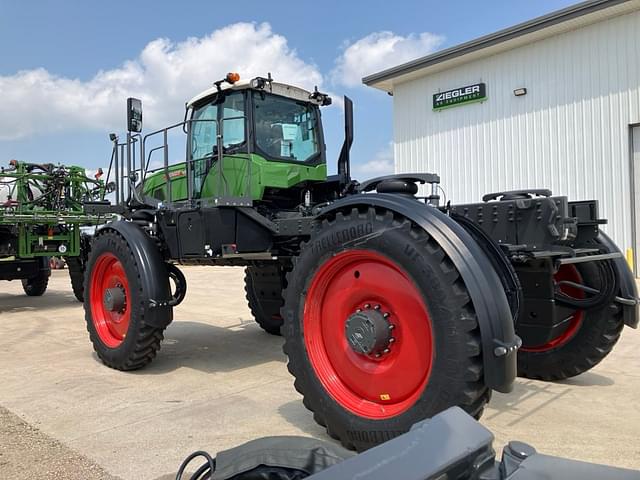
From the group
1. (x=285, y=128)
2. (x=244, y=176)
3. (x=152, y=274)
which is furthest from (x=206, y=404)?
(x=285, y=128)

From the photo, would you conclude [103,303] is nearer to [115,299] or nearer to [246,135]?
[115,299]

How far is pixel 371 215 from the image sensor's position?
3.33m

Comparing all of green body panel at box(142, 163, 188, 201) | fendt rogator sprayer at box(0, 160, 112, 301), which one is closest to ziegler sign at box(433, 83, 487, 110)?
fendt rogator sprayer at box(0, 160, 112, 301)

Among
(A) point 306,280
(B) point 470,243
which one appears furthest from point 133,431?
(B) point 470,243

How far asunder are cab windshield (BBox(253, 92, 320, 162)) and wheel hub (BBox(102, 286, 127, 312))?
6.82 ft

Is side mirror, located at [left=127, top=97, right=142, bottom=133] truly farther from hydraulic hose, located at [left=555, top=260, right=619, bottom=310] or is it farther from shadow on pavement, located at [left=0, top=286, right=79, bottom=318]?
shadow on pavement, located at [left=0, top=286, right=79, bottom=318]

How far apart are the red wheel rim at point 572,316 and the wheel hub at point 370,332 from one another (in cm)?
186

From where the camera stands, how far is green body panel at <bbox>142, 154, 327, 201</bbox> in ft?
17.5

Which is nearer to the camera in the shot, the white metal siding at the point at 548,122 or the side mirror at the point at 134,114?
the side mirror at the point at 134,114

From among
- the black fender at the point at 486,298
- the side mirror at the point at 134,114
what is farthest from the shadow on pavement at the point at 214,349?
the black fender at the point at 486,298

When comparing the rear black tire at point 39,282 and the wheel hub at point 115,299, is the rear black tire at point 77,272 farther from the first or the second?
the wheel hub at point 115,299

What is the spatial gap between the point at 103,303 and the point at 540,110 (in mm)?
12240

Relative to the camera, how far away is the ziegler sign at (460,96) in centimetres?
1539

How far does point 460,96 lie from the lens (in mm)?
15828
